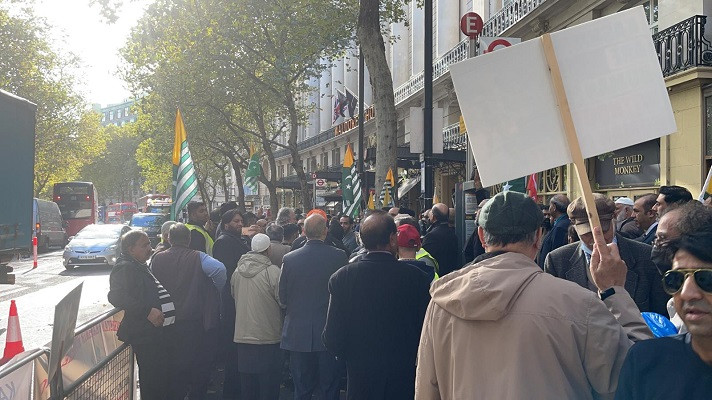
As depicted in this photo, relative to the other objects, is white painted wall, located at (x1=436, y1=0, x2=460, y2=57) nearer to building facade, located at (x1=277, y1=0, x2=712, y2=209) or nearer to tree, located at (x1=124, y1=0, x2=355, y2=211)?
building facade, located at (x1=277, y1=0, x2=712, y2=209)

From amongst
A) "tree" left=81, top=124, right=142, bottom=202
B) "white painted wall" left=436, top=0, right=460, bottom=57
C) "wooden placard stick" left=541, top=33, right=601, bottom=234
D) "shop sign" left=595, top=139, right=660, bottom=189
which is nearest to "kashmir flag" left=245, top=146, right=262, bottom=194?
"shop sign" left=595, top=139, right=660, bottom=189

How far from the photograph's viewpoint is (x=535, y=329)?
2.46m

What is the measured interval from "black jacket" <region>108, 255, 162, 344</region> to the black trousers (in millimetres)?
167

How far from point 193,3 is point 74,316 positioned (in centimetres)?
1797

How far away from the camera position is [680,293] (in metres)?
1.90

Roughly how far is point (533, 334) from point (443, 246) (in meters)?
6.46

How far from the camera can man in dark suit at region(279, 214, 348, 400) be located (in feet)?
19.2

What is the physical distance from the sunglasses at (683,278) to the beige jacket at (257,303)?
15.9 ft

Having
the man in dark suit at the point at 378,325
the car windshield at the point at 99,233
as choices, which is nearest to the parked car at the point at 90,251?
the car windshield at the point at 99,233

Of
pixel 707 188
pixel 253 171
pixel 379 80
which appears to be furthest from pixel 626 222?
pixel 253 171

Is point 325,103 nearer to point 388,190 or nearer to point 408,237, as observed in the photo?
point 388,190

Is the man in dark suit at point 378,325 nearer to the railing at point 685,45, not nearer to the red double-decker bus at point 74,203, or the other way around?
the railing at point 685,45

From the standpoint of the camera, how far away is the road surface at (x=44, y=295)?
11.7 meters

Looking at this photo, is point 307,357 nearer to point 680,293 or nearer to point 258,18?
point 680,293
